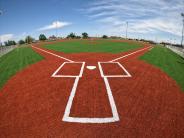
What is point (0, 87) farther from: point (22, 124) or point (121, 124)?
point (121, 124)

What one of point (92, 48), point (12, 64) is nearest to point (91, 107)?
point (12, 64)

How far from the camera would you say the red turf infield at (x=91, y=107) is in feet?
23.8

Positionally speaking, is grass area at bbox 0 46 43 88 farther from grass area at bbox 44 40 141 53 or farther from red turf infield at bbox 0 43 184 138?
grass area at bbox 44 40 141 53

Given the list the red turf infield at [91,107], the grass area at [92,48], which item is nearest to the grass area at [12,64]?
the red turf infield at [91,107]

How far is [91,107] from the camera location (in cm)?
909

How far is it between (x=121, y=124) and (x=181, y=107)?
3475mm

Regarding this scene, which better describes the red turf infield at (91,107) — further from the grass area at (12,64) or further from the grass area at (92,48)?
the grass area at (92,48)

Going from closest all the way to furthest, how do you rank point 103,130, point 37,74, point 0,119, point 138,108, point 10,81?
point 103,130, point 0,119, point 138,108, point 10,81, point 37,74

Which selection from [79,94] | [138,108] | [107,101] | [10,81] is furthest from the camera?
[10,81]

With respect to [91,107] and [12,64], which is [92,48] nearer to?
[12,64]

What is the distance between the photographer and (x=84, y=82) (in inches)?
496

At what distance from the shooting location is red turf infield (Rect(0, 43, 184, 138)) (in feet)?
23.8

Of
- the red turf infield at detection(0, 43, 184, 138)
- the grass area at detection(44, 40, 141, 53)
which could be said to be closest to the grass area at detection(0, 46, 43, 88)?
the red turf infield at detection(0, 43, 184, 138)

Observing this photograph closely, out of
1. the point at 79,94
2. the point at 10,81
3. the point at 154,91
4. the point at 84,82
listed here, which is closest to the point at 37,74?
the point at 10,81
